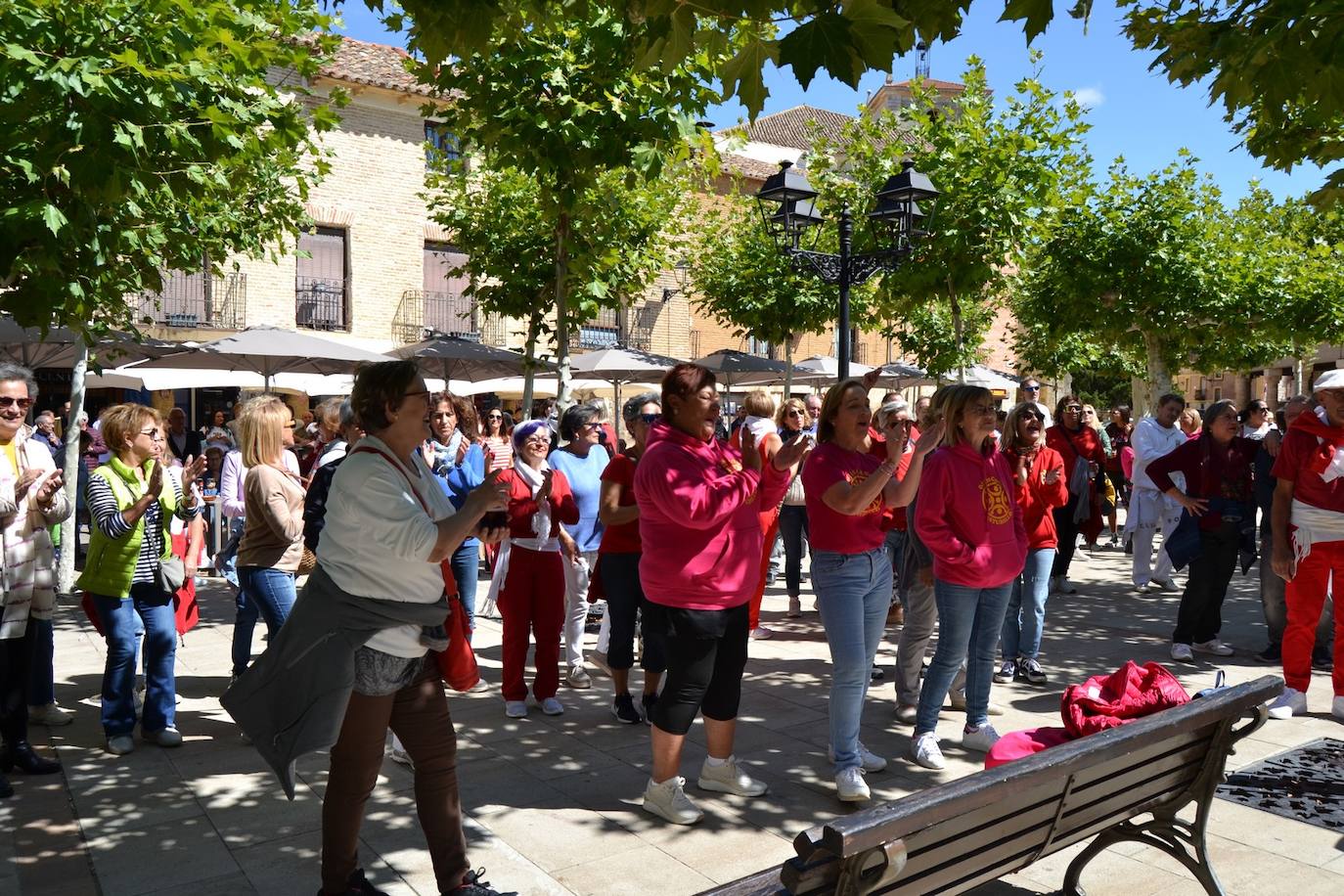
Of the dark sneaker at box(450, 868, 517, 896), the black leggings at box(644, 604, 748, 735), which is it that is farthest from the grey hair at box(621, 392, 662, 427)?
the dark sneaker at box(450, 868, 517, 896)

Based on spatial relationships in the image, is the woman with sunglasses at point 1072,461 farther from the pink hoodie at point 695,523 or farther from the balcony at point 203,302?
the balcony at point 203,302

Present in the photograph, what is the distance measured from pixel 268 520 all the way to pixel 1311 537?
5629 mm

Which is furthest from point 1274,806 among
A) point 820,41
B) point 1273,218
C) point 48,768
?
point 1273,218

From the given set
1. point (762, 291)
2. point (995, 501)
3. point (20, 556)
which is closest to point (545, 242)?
point (20, 556)

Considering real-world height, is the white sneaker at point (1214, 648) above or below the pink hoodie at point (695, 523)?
below

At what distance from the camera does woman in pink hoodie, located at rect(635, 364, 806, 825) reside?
4277mm

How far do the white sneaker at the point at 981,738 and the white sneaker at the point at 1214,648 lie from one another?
3.01m

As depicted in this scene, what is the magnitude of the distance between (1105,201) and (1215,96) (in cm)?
1472

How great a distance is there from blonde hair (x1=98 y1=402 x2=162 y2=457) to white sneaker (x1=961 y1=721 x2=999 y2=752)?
4.43 m

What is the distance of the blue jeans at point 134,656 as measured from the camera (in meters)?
5.29

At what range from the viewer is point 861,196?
14.3 m

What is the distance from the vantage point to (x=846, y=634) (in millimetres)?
4609

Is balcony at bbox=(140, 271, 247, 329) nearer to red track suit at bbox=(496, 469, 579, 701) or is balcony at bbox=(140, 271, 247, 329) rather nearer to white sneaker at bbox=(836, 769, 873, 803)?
red track suit at bbox=(496, 469, 579, 701)

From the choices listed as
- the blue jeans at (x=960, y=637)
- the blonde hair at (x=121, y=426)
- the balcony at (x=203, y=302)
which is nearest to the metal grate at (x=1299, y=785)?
the blue jeans at (x=960, y=637)
